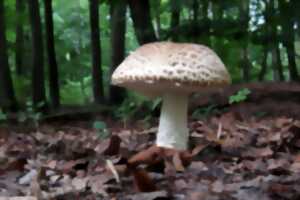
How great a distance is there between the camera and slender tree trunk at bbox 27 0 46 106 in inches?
440

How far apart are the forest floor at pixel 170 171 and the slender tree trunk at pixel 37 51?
7.61 m

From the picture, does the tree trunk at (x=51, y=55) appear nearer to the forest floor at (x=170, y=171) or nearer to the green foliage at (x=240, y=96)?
the green foliage at (x=240, y=96)

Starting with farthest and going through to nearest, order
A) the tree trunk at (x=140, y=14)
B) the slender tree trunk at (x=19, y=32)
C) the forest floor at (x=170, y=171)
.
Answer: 1. the slender tree trunk at (x=19, y=32)
2. the tree trunk at (x=140, y=14)
3. the forest floor at (x=170, y=171)

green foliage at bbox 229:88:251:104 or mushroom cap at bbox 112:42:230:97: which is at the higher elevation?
mushroom cap at bbox 112:42:230:97

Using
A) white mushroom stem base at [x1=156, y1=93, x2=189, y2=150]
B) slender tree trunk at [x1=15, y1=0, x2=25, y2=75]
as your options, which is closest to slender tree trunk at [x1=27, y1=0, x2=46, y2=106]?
slender tree trunk at [x1=15, y1=0, x2=25, y2=75]

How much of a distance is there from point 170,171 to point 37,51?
9.27 m

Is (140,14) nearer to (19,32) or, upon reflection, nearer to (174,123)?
(174,123)

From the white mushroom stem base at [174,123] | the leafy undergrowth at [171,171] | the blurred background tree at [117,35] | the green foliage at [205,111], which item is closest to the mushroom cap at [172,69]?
the white mushroom stem base at [174,123]

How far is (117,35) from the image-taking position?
46.9 ft

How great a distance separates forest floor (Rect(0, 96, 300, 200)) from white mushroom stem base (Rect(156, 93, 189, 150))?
129 millimetres

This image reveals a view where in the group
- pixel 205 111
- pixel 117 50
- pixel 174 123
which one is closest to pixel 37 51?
pixel 117 50

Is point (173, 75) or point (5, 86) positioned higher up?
point (173, 75)

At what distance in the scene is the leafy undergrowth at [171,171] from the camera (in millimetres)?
2162

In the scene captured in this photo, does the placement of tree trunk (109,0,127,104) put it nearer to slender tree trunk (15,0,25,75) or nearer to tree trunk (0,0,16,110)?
slender tree trunk (15,0,25,75)
